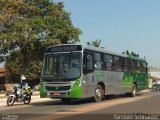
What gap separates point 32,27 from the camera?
42.1 meters

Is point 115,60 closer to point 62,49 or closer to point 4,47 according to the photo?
point 62,49

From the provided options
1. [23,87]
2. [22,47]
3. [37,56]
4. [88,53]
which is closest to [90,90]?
[88,53]

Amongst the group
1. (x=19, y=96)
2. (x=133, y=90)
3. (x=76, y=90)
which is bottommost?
(x=19, y=96)

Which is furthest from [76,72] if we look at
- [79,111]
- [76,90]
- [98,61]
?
[79,111]

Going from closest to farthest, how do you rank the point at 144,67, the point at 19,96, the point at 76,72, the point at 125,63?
the point at 76,72 < the point at 19,96 < the point at 125,63 < the point at 144,67

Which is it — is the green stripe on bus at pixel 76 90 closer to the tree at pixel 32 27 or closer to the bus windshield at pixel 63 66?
the bus windshield at pixel 63 66

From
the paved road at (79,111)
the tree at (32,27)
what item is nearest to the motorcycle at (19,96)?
the paved road at (79,111)

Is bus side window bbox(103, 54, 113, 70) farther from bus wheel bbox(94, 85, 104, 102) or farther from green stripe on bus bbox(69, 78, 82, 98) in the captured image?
green stripe on bus bbox(69, 78, 82, 98)

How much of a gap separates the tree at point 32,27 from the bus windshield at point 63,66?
492 inches

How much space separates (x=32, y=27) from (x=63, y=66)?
753 inches

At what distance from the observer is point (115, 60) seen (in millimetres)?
28891

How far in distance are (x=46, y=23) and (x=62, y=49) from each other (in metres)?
20.4

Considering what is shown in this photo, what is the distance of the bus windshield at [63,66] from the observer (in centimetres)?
2347

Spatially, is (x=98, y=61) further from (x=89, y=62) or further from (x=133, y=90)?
(x=133, y=90)
